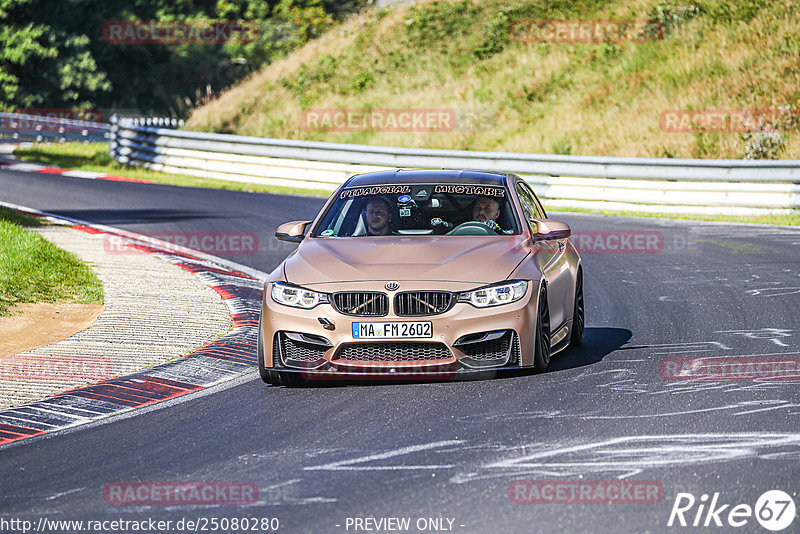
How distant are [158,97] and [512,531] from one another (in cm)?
5968

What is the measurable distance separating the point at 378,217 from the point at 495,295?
163 centimetres

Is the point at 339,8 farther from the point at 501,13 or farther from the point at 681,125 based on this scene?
the point at 681,125

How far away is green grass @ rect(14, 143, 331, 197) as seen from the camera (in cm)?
2858

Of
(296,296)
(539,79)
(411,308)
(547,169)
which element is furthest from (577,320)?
(539,79)

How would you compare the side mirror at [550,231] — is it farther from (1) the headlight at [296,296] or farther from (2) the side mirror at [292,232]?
(1) the headlight at [296,296]

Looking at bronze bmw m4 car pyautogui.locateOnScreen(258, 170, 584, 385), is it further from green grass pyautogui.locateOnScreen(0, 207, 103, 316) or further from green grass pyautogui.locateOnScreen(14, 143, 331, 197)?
green grass pyautogui.locateOnScreen(14, 143, 331, 197)

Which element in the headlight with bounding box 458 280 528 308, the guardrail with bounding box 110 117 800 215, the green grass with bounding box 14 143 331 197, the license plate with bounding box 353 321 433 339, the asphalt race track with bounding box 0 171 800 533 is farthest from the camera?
the green grass with bounding box 14 143 331 197

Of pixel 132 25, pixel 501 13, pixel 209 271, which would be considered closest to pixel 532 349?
pixel 209 271

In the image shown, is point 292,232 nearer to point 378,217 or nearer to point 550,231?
point 378,217

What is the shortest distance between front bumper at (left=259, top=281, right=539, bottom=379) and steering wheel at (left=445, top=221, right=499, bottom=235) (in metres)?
1.16

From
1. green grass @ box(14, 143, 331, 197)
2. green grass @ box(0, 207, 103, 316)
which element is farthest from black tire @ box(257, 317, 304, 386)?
green grass @ box(14, 143, 331, 197)

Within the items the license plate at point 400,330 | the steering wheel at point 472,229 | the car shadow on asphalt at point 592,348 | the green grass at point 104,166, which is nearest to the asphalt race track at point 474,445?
the car shadow on asphalt at point 592,348

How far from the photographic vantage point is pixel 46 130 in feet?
148

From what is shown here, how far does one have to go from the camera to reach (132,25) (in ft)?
194
